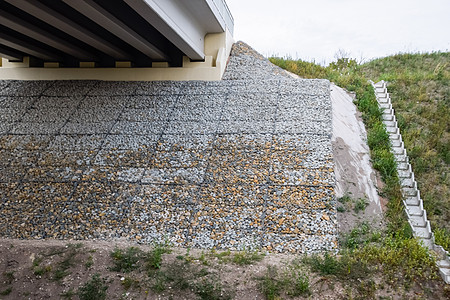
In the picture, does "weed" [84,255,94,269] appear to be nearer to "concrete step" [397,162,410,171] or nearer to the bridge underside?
the bridge underside

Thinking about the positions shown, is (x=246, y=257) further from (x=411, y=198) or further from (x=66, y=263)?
(x=411, y=198)

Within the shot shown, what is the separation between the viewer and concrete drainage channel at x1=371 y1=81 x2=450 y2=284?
6.57 m

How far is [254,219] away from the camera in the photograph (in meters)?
7.16

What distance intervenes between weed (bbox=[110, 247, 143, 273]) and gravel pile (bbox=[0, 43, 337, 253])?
650 mm

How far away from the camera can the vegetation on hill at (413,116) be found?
828 centimetres

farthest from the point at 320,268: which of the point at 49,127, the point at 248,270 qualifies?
the point at 49,127

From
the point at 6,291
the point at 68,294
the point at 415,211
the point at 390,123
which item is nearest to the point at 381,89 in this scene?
the point at 390,123

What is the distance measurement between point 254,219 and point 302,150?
8.24 ft

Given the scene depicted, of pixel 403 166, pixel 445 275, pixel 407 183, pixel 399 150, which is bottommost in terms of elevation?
pixel 445 275

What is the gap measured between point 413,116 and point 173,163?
713 cm

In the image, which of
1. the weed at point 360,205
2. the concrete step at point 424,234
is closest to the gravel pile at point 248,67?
the weed at point 360,205

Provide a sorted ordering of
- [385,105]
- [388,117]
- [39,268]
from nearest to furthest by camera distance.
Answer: [39,268], [388,117], [385,105]

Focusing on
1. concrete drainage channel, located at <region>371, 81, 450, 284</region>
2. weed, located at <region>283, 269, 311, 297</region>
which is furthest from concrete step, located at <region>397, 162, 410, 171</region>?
weed, located at <region>283, 269, 311, 297</region>

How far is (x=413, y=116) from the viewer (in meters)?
11.3
